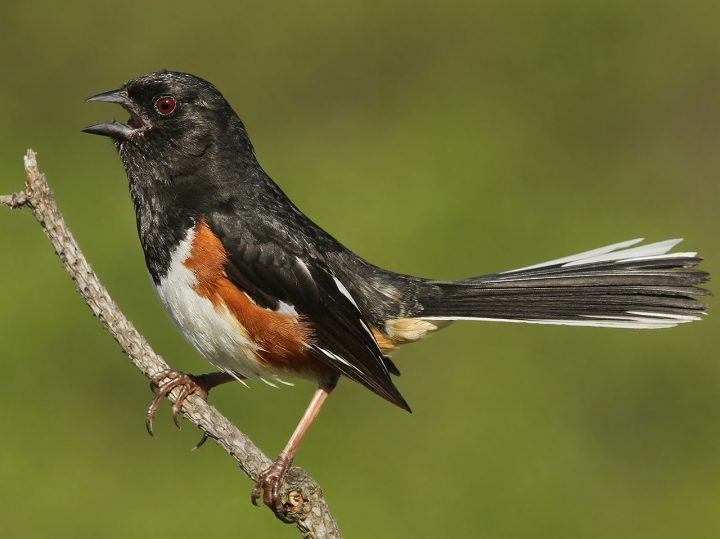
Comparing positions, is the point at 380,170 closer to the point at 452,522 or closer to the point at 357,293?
the point at 452,522

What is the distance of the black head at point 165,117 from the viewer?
4.72 meters

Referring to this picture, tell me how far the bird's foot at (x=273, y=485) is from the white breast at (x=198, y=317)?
454 millimetres

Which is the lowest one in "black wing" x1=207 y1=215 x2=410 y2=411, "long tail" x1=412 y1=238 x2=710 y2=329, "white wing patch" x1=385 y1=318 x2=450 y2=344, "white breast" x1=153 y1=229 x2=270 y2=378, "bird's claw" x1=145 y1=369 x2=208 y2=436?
"bird's claw" x1=145 y1=369 x2=208 y2=436

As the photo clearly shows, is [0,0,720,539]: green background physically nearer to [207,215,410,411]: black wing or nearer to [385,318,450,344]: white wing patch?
[385,318,450,344]: white wing patch

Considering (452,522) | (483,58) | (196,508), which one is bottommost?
(196,508)

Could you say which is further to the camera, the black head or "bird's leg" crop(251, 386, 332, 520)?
the black head

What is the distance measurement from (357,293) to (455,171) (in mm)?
4172

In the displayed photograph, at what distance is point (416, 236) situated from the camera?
840cm

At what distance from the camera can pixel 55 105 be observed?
31.2ft

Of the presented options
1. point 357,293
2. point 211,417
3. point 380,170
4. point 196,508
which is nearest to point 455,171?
point 380,170

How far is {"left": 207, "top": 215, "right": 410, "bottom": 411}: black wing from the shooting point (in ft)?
15.0

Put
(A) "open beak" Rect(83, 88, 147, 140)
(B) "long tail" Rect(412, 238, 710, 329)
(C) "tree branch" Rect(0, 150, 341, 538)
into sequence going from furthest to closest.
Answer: (B) "long tail" Rect(412, 238, 710, 329), (A) "open beak" Rect(83, 88, 147, 140), (C) "tree branch" Rect(0, 150, 341, 538)

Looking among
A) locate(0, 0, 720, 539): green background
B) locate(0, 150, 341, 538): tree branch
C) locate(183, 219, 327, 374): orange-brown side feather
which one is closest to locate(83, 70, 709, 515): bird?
locate(183, 219, 327, 374): orange-brown side feather

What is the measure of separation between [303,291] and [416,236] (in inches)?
149
